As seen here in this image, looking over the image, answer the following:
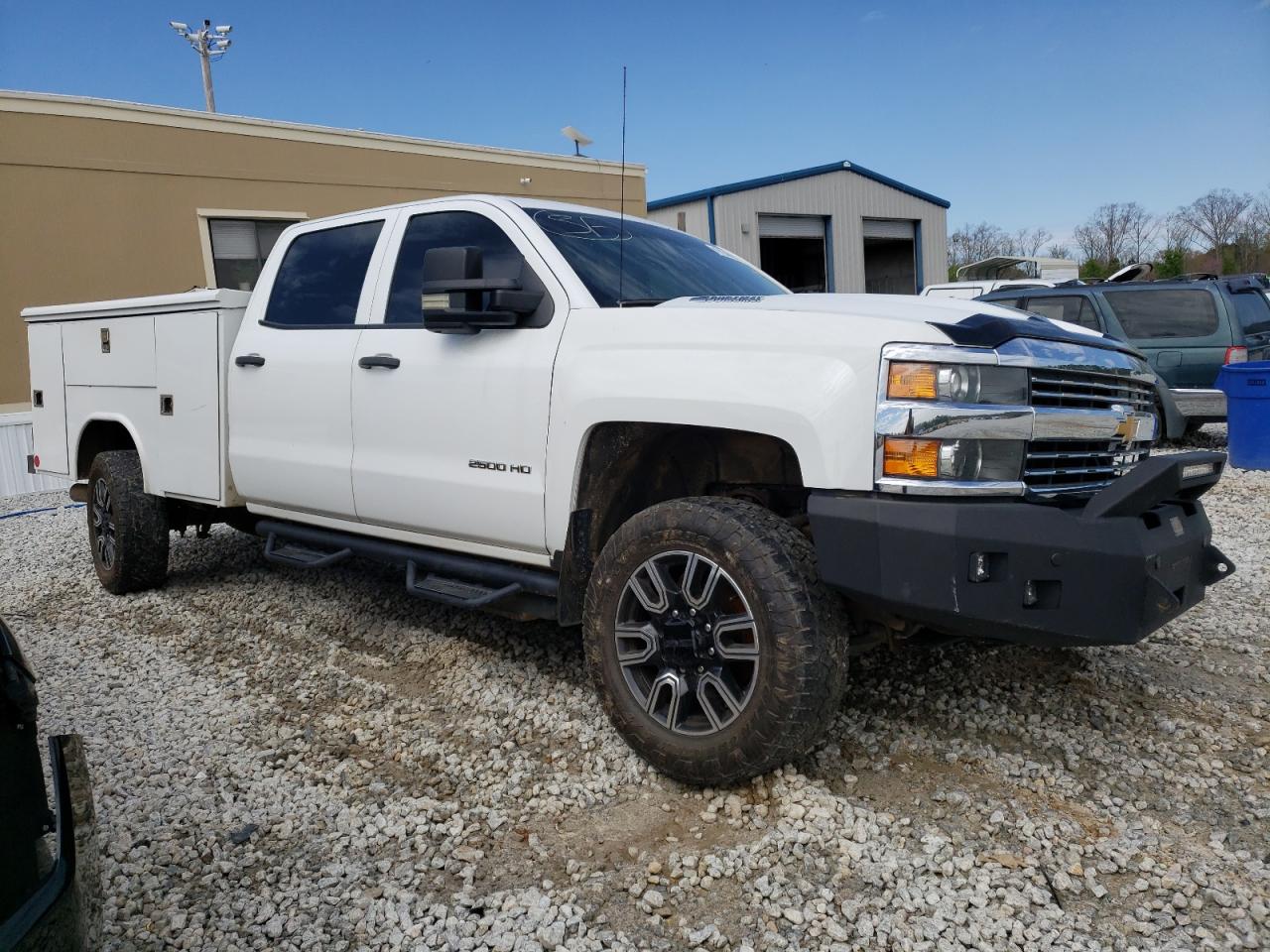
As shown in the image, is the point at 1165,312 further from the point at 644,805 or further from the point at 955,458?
the point at 644,805

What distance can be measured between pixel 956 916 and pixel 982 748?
1000mm

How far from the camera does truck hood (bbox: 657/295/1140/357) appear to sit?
2.78 metres

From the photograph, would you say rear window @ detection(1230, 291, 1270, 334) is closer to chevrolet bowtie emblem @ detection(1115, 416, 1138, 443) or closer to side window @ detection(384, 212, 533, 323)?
chevrolet bowtie emblem @ detection(1115, 416, 1138, 443)

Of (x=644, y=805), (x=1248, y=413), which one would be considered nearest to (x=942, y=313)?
(x=644, y=805)

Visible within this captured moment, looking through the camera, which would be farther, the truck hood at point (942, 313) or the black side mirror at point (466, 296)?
the black side mirror at point (466, 296)

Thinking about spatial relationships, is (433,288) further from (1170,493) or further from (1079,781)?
(1079,781)

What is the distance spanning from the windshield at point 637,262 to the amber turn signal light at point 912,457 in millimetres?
1275

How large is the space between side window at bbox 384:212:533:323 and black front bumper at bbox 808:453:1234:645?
1915 millimetres

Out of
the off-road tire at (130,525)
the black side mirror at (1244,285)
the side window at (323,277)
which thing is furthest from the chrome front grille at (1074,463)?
the black side mirror at (1244,285)

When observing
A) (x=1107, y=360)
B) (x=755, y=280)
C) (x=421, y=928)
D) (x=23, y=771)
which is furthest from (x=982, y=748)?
(x=23, y=771)

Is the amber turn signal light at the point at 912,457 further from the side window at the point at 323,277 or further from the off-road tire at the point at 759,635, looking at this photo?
the side window at the point at 323,277

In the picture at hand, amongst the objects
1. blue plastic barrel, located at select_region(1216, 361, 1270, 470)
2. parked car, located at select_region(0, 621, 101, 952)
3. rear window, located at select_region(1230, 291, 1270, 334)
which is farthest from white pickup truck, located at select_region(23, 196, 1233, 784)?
rear window, located at select_region(1230, 291, 1270, 334)

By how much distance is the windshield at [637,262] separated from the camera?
149 inches

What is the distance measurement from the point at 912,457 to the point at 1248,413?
7907mm
